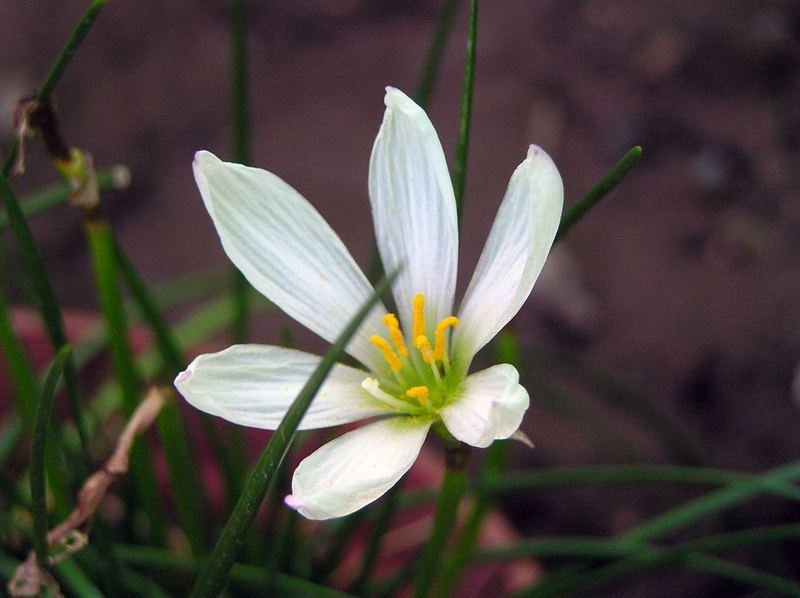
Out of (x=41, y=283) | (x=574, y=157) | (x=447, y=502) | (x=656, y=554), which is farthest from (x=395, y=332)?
(x=574, y=157)

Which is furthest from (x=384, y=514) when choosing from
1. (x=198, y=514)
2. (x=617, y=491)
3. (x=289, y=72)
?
(x=289, y=72)

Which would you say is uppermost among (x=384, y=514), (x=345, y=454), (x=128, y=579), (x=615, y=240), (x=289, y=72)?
(x=289, y=72)

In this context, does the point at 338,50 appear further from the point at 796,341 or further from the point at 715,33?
the point at 796,341

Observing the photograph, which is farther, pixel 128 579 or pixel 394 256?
pixel 128 579

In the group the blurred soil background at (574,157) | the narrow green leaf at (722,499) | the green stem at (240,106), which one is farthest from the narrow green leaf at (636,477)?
the blurred soil background at (574,157)

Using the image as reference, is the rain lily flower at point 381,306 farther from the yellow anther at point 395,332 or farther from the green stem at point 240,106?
the green stem at point 240,106

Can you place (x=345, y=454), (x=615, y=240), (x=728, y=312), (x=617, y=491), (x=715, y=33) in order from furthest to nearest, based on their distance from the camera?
(x=715, y=33) → (x=615, y=240) → (x=728, y=312) → (x=617, y=491) → (x=345, y=454)
